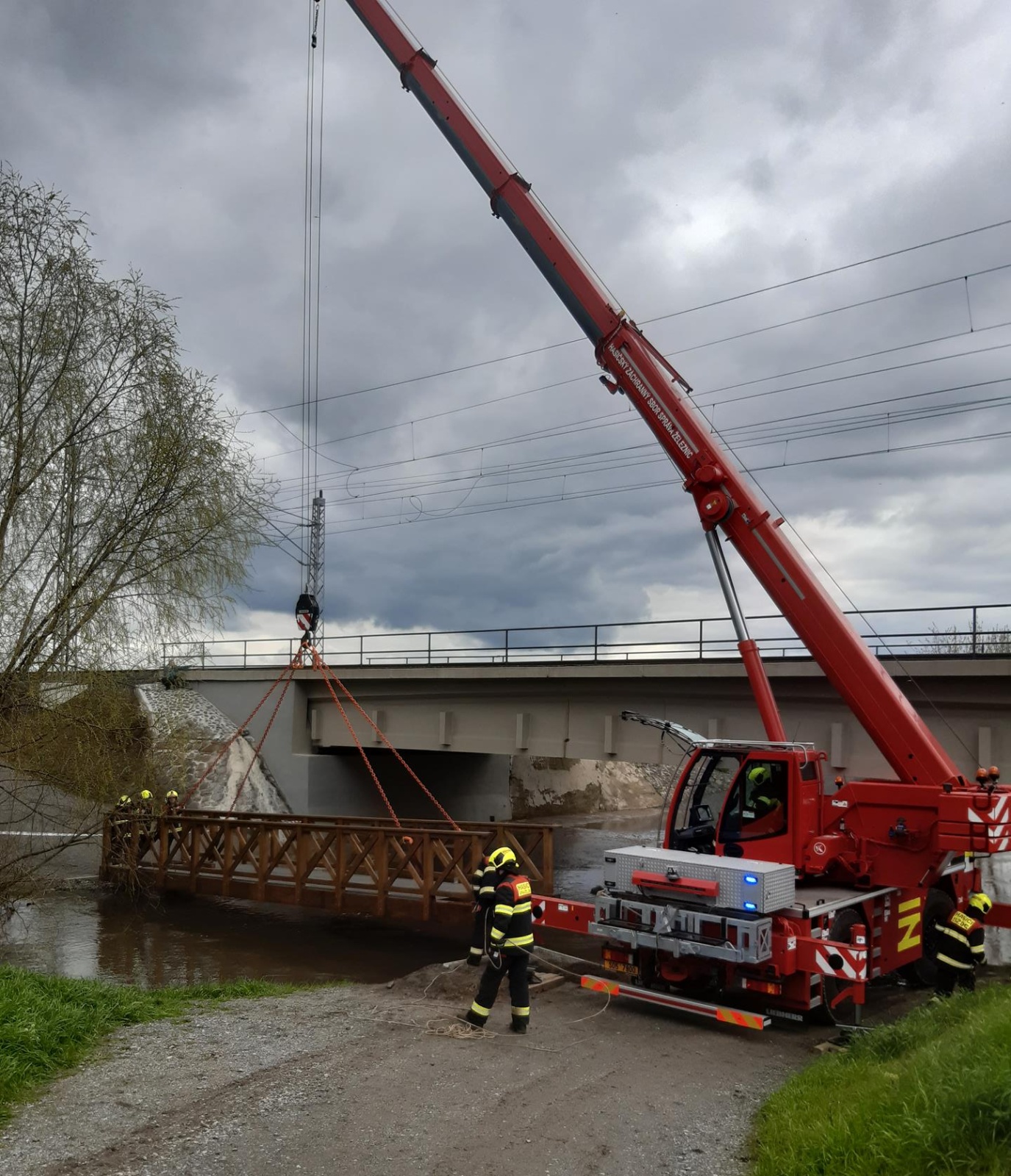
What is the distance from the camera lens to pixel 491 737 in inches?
888

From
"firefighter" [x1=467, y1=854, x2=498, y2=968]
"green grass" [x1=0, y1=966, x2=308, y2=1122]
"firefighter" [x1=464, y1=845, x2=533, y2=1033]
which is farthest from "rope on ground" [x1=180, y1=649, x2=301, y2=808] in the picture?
"firefighter" [x1=464, y1=845, x2=533, y2=1033]

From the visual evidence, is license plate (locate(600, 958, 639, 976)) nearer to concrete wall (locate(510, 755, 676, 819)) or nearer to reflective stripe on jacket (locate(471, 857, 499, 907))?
reflective stripe on jacket (locate(471, 857, 499, 907))

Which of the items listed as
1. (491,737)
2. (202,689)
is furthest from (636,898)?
(202,689)

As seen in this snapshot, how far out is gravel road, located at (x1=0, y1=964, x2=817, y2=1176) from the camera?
5621 millimetres

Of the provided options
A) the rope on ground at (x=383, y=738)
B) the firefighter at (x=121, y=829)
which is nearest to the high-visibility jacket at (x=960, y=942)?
the rope on ground at (x=383, y=738)

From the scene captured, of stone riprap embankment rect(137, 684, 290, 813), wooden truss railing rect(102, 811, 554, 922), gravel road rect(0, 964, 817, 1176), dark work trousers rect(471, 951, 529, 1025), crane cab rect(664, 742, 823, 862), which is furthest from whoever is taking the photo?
stone riprap embankment rect(137, 684, 290, 813)

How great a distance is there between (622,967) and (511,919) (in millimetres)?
1874

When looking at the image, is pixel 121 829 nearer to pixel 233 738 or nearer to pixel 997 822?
pixel 233 738

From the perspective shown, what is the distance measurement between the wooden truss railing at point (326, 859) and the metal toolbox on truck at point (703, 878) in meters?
4.89

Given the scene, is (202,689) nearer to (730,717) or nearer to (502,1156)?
(730,717)

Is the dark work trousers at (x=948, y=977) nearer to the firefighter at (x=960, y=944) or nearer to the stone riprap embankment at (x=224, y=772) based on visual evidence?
the firefighter at (x=960, y=944)

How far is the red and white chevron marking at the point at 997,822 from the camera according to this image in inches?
376

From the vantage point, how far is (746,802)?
1054 cm

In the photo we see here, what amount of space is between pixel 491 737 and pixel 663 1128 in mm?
16384
